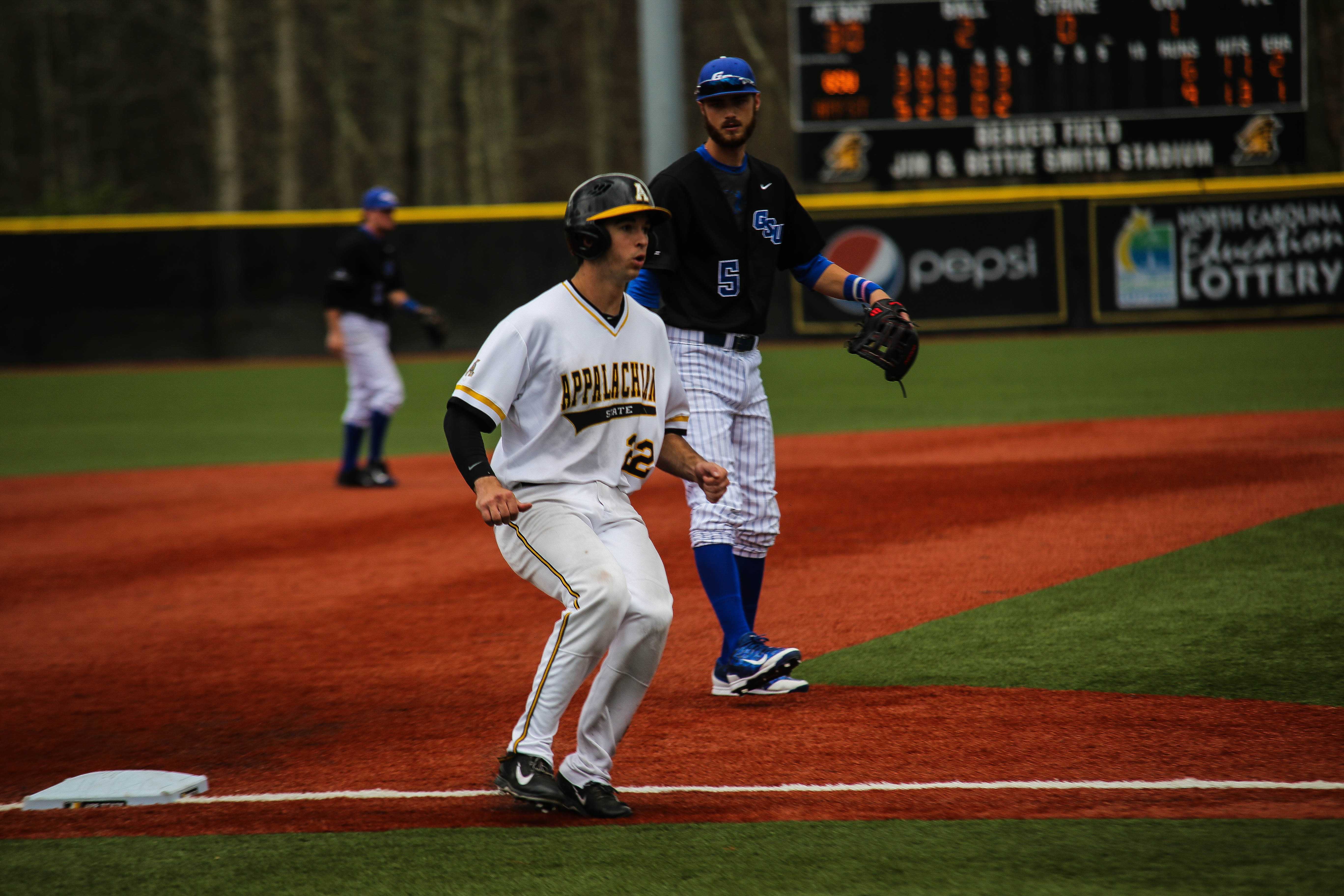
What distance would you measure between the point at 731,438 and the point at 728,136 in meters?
1.03

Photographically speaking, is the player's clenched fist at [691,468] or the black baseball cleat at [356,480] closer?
the player's clenched fist at [691,468]

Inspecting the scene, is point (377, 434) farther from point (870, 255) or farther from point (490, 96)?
point (490, 96)

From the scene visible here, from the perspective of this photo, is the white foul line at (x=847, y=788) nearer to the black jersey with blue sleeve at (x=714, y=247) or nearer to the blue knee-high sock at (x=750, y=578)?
the blue knee-high sock at (x=750, y=578)

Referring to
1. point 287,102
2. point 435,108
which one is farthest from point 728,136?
point 435,108

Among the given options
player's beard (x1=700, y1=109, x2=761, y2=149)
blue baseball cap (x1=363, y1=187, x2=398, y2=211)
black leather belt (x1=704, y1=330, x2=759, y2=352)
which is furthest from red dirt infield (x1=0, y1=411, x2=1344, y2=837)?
blue baseball cap (x1=363, y1=187, x2=398, y2=211)

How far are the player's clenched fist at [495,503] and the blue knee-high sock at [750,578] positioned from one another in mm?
1560

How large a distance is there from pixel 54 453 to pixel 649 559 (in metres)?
10.5

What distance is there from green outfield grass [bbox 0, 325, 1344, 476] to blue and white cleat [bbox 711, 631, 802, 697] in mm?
7641

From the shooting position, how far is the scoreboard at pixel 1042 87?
1648cm

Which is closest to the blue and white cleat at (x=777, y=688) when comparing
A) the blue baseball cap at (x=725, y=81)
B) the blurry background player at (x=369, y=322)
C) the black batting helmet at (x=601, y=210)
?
the black batting helmet at (x=601, y=210)

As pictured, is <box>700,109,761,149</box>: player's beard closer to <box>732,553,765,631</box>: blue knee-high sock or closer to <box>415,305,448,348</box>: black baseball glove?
<box>732,553,765,631</box>: blue knee-high sock

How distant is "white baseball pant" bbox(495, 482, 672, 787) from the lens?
3.52 m

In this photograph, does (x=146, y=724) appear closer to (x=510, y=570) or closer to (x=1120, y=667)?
(x=510, y=570)

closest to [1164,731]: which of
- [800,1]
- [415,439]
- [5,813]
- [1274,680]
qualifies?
[1274,680]
